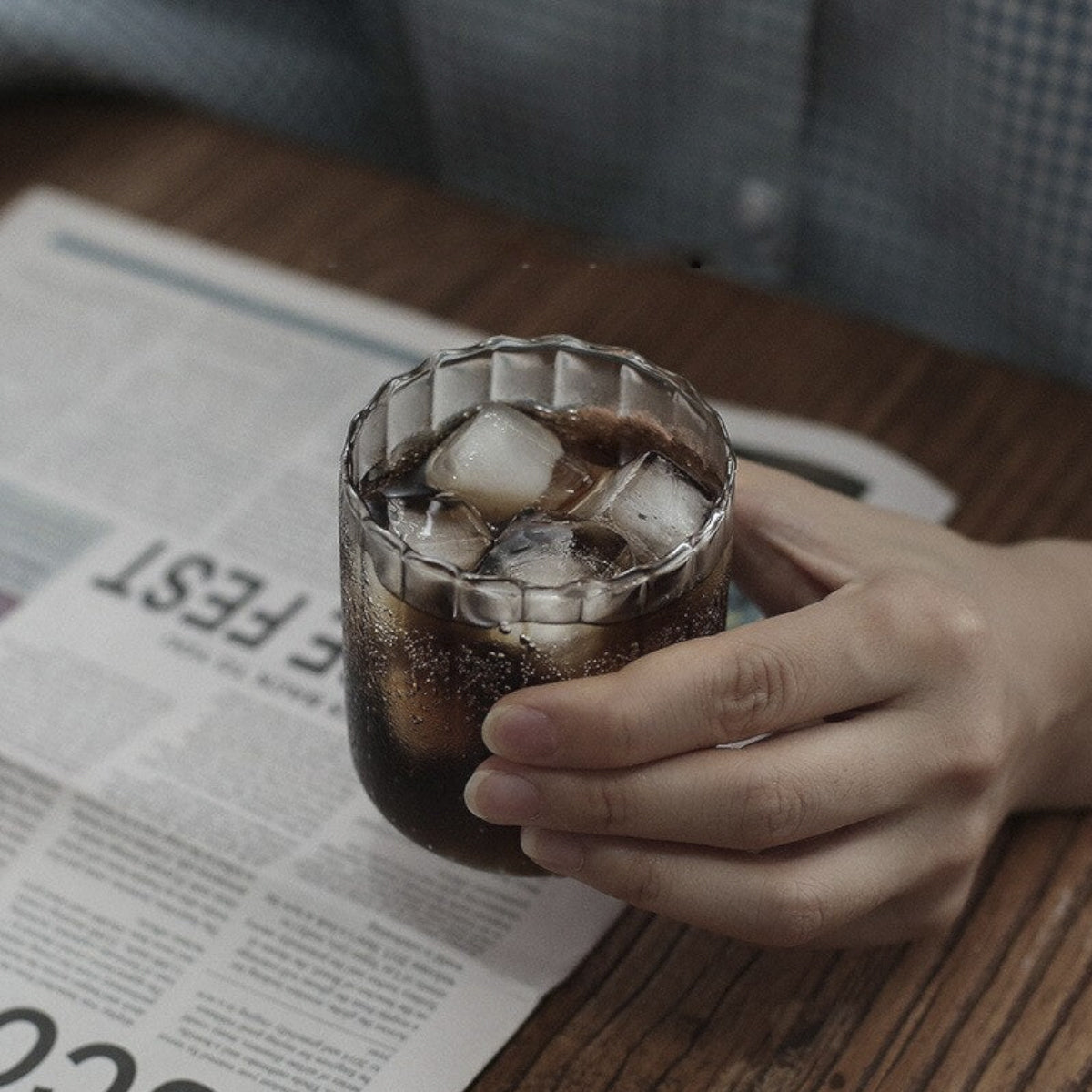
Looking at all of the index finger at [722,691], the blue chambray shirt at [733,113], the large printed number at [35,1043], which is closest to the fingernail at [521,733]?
the index finger at [722,691]

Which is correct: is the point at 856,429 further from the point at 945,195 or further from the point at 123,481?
the point at 123,481

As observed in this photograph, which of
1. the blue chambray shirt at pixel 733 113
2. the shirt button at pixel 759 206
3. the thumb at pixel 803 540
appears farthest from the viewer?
the shirt button at pixel 759 206

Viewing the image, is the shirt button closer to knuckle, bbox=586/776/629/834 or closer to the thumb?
the thumb

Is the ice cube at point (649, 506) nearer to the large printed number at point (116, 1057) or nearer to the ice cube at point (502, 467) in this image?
the ice cube at point (502, 467)

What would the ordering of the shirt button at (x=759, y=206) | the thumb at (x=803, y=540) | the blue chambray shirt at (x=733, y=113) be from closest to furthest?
the thumb at (x=803, y=540)
the blue chambray shirt at (x=733, y=113)
the shirt button at (x=759, y=206)

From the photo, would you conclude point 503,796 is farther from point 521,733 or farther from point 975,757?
point 975,757

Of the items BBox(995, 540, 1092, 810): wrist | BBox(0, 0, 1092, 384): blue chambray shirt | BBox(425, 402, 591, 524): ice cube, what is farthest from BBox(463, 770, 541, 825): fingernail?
BBox(0, 0, 1092, 384): blue chambray shirt
